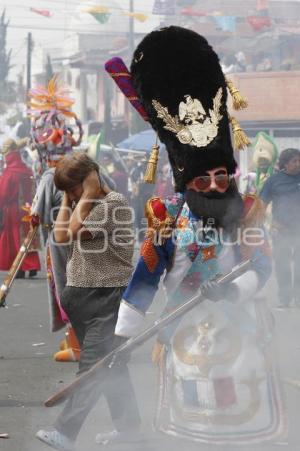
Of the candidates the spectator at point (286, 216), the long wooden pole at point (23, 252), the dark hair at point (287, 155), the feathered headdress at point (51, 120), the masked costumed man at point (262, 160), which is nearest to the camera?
the long wooden pole at point (23, 252)

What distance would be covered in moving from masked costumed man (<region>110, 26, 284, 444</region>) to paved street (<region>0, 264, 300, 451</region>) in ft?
0.58

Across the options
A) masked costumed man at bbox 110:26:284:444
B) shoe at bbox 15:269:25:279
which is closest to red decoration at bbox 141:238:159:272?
masked costumed man at bbox 110:26:284:444

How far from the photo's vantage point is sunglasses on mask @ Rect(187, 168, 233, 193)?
490cm

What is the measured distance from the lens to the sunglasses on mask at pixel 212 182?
16.1ft

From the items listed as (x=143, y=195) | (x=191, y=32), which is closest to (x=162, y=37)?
(x=191, y=32)

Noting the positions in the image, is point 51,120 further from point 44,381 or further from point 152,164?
point 152,164

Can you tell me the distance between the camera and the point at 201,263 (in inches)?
196

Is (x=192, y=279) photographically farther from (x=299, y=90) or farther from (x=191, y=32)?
(x=299, y=90)

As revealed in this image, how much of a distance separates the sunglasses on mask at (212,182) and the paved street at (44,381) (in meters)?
0.90

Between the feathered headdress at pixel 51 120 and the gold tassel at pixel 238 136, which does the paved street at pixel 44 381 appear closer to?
the gold tassel at pixel 238 136

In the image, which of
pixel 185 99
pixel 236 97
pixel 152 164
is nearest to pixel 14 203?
pixel 152 164

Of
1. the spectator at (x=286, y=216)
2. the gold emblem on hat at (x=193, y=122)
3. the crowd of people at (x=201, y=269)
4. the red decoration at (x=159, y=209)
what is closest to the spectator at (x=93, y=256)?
the crowd of people at (x=201, y=269)

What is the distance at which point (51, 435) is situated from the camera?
578cm

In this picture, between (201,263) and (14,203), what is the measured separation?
10.5 m
